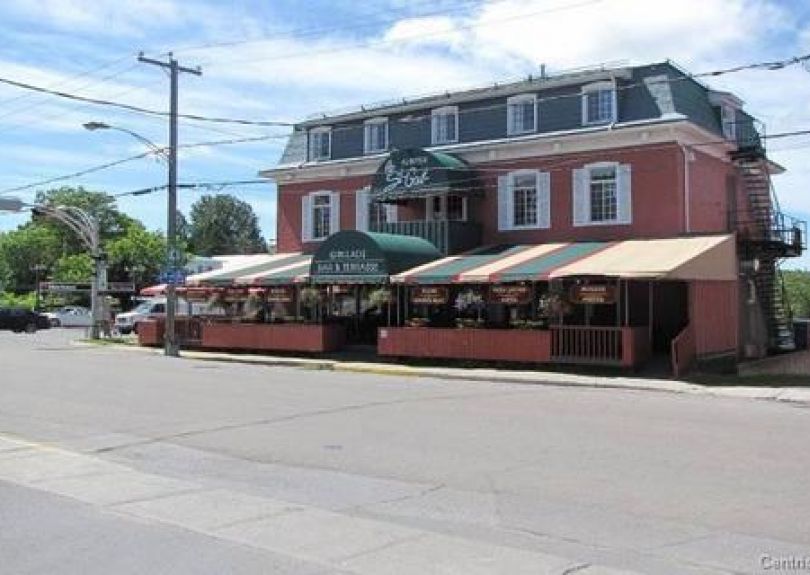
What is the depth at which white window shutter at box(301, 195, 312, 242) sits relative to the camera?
3725cm

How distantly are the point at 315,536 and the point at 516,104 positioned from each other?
2614cm

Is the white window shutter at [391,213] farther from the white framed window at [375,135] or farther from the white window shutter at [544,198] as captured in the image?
the white window shutter at [544,198]

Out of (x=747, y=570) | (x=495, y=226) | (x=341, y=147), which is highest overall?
(x=341, y=147)

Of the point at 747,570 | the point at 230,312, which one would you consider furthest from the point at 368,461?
the point at 230,312

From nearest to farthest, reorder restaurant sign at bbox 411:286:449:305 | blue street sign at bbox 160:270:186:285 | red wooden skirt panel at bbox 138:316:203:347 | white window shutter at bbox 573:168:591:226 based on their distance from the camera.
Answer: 1. restaurant sign at bbox 411:286:449:305
2. white window shutter at bbox 573:168:591:226
3. blue street sign at bbox 160:270:186:285
4. red wooden skirt panel at bbox 138:316:203:347

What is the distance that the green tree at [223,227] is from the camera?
117 metres

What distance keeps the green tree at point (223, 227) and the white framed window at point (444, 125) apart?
83610 mm

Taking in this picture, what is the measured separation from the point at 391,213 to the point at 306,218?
4.26m

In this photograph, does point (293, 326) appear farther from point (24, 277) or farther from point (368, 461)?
point (24, 277)

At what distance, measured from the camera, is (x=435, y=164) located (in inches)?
1225

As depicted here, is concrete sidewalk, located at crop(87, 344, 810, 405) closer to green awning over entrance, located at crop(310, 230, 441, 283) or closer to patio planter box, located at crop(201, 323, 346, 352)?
patio planter box, located at crop(201, 323, 346, 352)

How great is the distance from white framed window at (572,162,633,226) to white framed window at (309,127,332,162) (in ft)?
35.9

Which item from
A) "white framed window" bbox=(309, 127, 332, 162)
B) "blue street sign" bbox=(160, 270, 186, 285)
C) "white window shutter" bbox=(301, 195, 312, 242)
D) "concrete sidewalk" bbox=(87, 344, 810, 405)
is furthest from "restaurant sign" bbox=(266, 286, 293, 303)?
"white framed window" bbox=(309, 127, 332, 162)

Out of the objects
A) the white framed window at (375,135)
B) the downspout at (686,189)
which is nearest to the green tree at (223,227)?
the white framed window at (375,135)
